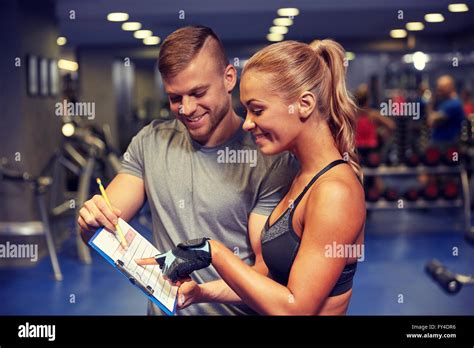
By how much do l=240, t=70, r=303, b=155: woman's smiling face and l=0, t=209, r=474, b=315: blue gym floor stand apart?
100.0 inches

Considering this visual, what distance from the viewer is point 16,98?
14.9 ft

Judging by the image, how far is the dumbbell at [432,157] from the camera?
593 centimetres

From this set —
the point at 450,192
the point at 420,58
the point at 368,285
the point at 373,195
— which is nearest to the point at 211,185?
the point at 368,285

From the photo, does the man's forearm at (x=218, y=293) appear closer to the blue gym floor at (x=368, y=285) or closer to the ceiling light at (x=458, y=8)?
the ceiling light at (x=458, y=8)

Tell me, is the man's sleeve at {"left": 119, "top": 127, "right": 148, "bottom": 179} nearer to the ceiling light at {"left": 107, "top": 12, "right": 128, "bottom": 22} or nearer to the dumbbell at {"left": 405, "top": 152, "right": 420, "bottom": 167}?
the ceiling light at {"left": 107, "top": 12, "right": 128, "bottom": 22}

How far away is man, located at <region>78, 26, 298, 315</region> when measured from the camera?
1.54 meters

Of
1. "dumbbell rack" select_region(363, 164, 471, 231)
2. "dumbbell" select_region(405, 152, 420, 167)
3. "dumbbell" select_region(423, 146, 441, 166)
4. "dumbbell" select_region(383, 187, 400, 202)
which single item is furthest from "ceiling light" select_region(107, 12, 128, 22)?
"dumbbell" select_region(423, 146, 441, 166)

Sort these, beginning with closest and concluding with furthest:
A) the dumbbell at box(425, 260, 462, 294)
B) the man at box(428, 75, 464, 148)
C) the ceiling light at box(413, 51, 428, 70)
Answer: the dumbbell at box(425, 260, 462, 294)
the man at box(428, 75, 464, 148)
the ceiling light at box(413, 51, 428, 70)

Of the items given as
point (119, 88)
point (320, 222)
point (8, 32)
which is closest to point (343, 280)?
point (320, 222)

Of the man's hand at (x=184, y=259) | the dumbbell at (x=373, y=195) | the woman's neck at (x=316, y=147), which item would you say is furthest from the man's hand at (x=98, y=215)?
the dumbbell at (x=373, y=195)

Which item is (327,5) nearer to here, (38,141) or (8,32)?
(8,32)

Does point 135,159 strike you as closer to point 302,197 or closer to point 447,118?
point 302,197

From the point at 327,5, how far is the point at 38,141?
2966mm

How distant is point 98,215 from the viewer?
1443mm
